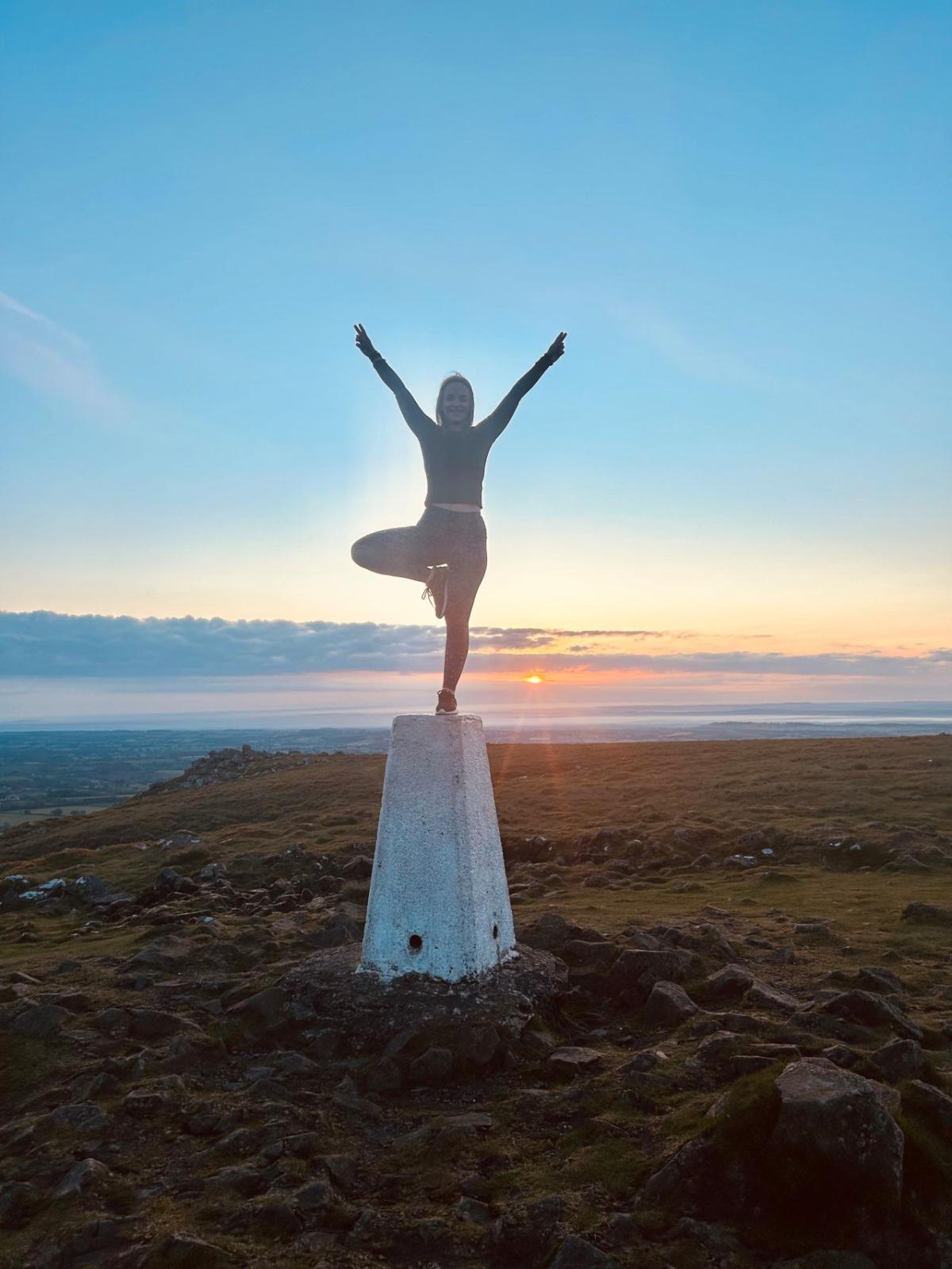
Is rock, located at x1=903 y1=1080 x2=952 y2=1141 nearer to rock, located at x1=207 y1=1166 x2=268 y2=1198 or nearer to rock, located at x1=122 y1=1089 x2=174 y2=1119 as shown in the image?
rock, located at x1=207 y1=1166 x2=268 y2=1198

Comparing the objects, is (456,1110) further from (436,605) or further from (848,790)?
(848,790)

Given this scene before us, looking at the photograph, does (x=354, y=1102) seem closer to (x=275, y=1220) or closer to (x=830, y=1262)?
(x=275, y=1220)

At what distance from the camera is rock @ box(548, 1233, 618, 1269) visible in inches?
183

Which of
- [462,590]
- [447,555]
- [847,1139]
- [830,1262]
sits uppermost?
[447,555]

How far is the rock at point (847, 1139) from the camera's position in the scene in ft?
16.2

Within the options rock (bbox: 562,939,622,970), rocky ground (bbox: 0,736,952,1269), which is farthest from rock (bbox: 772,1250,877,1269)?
rock (bbox: 562,939,622,970)

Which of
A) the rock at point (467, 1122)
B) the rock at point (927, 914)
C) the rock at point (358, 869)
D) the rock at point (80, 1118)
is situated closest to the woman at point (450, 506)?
the rock at point (467, 1122)

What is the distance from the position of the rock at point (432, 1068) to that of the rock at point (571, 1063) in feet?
2.90

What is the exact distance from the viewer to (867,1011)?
307 inches

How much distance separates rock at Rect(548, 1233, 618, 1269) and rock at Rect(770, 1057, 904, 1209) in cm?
127

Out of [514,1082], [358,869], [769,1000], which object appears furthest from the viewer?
[358,869]

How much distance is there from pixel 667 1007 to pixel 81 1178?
5199 millimetres

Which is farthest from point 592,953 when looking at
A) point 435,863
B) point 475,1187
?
point 475,1187

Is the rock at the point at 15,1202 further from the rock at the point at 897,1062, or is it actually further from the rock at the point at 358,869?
the rock at the point at 358,869
